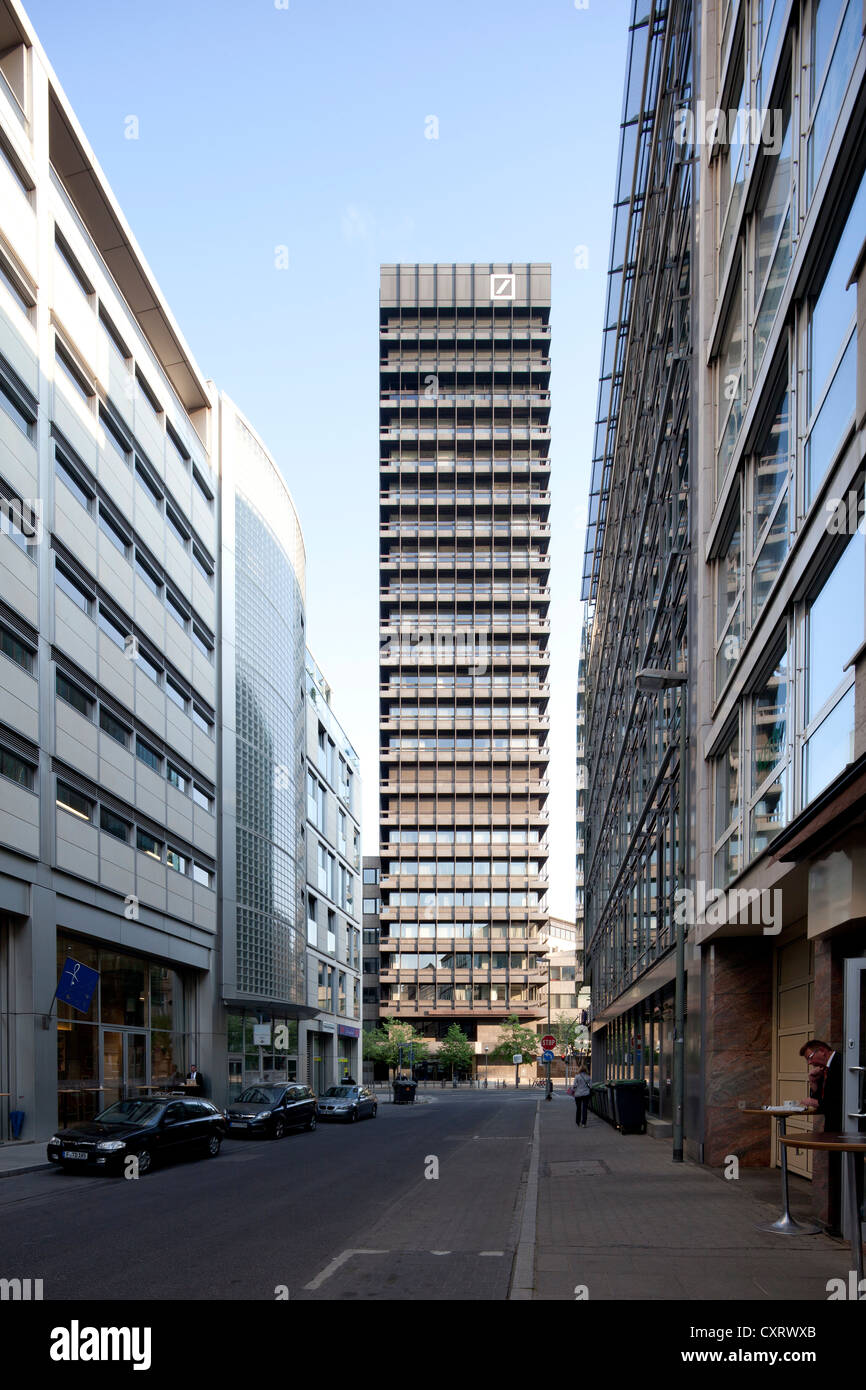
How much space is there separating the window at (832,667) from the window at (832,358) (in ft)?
3.83

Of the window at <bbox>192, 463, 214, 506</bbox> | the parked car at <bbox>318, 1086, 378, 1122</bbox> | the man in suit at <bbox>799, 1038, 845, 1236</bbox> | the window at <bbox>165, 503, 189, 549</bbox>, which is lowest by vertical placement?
the parked car at <bbox>318, 1086, 378, 1122</bbox>

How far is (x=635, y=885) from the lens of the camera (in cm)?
3319

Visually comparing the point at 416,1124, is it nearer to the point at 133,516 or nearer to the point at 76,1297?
the point at 133,516

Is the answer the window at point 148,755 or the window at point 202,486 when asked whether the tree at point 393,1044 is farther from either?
the window at point 148,755

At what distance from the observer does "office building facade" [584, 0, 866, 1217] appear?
34.6 ft

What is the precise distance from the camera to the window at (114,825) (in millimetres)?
31847

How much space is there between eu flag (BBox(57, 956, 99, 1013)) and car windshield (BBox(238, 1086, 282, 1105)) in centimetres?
717

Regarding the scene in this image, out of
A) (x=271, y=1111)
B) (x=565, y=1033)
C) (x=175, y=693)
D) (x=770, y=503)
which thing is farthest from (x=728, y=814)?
(x=565, y=1033)

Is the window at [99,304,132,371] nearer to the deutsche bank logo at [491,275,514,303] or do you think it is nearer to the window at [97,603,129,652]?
the window at [97,603,129,652]

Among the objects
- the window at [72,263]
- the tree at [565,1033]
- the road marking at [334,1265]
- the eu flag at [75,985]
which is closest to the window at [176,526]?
the window at [72,263]

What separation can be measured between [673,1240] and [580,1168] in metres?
8.29

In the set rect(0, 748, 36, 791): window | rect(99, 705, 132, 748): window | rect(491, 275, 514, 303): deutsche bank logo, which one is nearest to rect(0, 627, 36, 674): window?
rect(0, 748, 36, 791): window

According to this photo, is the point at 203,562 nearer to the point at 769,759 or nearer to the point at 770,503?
the point at 770,503
